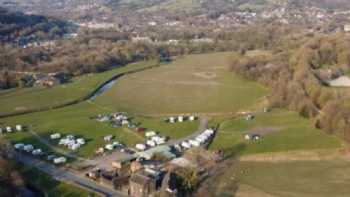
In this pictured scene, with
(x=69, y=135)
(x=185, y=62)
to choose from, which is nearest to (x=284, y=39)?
(x=185, y=62)

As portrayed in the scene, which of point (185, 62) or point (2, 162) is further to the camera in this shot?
point (185, 62)

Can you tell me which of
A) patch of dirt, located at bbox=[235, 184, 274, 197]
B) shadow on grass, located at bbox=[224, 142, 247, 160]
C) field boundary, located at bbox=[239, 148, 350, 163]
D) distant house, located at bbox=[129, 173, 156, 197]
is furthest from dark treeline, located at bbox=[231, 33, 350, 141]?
distant house, located at bbox=[129, 173, 156, 197]

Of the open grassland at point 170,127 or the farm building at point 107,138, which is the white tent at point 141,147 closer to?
the farm building at point 107,138

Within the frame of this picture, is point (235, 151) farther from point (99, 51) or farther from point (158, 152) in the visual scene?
point (99, 51)

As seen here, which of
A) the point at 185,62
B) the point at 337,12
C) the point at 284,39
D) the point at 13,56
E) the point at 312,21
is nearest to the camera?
the point at 13,56

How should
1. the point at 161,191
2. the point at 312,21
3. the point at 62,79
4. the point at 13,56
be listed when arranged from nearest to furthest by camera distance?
the point at 161,191 < the point at 62,79 < the point at 13,56 < the point at 312,21

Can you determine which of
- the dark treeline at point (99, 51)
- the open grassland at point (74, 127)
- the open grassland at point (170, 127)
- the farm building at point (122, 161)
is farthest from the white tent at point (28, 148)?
the dark treeline at point (99, 51)

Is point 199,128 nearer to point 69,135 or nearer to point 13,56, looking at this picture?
point 69,135
